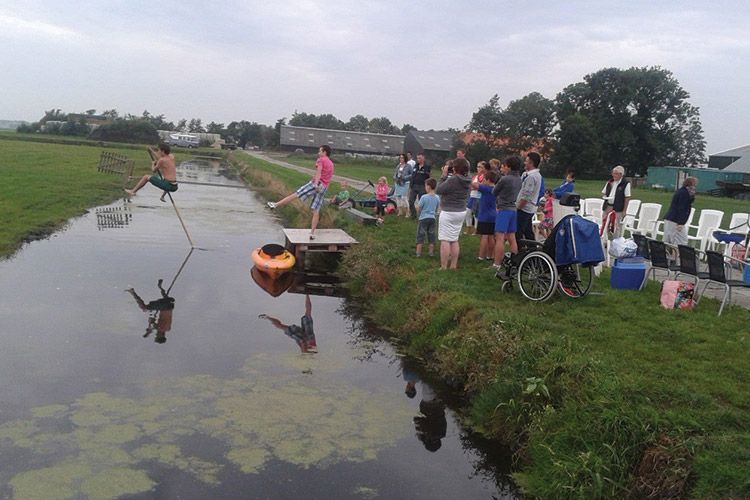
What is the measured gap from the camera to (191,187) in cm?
2989

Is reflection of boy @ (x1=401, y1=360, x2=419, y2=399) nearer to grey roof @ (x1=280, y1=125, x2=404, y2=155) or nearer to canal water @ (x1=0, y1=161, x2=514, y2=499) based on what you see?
canal water @ (x1=0, y1=161, x2=514, y2=499)

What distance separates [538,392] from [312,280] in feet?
23.7

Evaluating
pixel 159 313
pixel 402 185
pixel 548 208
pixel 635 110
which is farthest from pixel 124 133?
pixel 159 313

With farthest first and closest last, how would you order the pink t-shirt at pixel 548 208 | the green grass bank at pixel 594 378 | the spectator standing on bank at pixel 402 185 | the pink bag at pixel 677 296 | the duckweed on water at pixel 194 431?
the spectator standing on bank at pixel 402 185 < the pink t-shirt at pixel 548 208 < the pink bag at pixel 677 296 < the duckweed on water at pixel 194 431 < the green grass bank at pixel 594 378

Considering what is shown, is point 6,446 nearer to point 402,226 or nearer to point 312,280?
point 312,280

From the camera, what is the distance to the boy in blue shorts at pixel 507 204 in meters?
10.2

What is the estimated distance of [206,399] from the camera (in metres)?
6.42

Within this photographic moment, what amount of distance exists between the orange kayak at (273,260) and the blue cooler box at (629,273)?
18.9 ft

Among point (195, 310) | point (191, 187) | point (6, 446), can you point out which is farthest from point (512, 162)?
point (191, 187)

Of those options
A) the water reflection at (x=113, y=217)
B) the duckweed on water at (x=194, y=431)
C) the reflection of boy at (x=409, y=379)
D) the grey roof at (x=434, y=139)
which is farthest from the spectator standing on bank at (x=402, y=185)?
the grey roof at (x=434, y=139)

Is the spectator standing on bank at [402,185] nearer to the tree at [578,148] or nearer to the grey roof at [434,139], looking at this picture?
the tree at [578,148]

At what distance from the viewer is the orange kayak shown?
12.2 metres

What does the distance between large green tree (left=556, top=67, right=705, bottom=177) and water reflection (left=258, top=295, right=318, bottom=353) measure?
194 ft

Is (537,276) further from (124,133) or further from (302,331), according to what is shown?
(124,133)
